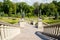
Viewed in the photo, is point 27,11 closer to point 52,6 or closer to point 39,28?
point 52,6

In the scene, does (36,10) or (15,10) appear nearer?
(15,10)

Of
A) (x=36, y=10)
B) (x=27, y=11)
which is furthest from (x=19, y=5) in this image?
(x=36, y=10)

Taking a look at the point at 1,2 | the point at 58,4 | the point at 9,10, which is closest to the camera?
the point at 9,10

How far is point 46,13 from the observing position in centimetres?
11181

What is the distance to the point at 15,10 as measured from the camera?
107688 mm

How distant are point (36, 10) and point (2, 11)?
1150 inches

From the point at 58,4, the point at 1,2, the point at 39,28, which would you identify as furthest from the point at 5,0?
the point at 39,28

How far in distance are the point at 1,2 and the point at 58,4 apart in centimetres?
3313

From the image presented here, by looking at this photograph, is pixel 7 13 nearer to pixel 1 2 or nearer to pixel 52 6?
pixel 1 2

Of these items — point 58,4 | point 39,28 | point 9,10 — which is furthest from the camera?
point 58,4

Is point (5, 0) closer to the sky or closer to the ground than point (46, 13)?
closer to the sky

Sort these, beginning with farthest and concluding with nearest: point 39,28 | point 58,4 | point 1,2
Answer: point 58,4 → point 1,2 → point 39,28

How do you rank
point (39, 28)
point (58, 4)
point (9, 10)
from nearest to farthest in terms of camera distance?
point (39, 28) → point (9, 10) → point (58, 4)

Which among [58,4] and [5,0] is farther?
[58,4]
